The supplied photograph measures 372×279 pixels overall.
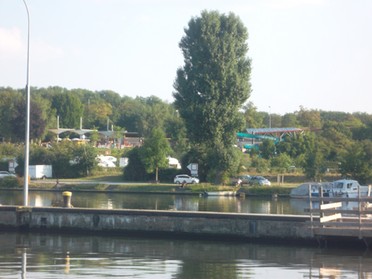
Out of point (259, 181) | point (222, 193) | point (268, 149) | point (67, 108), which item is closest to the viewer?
point (222, 193)

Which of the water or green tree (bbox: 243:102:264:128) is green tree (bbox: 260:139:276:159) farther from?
green tree (bbox: 243:102:264:128)

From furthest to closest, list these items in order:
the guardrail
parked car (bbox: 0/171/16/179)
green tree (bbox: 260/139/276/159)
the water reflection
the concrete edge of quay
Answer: green tree (bbox: 260/139/276/159) < parked car (bbox: 0/171/16/179) < the concrete edge of quay < the guardrail < the water reflection

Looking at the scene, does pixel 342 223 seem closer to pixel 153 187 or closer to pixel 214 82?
pixel 153 187

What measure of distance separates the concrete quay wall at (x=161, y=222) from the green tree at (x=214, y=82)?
1829 inches

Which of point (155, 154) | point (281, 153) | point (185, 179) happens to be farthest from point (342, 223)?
point (281, 153)

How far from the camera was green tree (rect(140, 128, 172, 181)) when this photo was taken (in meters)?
84.8

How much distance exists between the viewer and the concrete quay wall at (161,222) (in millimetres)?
30047

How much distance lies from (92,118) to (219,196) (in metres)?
108

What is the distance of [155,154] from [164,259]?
58133 mm

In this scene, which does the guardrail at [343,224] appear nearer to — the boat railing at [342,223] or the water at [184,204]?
the boat railing at [342,223]

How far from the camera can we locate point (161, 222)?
31906 mm

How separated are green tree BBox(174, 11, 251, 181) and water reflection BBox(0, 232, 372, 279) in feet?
159

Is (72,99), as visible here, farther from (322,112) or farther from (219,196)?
(219,196)

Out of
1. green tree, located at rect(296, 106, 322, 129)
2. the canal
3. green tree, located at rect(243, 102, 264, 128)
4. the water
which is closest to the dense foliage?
the water
